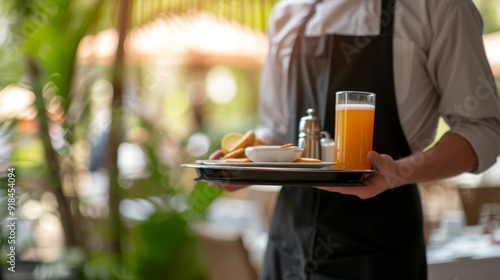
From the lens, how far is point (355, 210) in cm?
153

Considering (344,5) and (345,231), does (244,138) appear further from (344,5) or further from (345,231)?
(344,5)

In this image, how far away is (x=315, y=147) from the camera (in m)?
1.45

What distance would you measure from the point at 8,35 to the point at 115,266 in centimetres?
88

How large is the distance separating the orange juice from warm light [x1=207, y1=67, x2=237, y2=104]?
11740mm

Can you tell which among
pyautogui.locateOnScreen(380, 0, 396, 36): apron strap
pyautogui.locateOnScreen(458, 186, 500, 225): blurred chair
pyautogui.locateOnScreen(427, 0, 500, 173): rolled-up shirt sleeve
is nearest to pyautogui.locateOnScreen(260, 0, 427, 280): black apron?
pyautogui.locateOnScreen(380, 0, 396, 36): apron strap

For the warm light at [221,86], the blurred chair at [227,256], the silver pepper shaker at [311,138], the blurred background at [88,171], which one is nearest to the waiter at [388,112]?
the silver pepper shaker at [311,138]

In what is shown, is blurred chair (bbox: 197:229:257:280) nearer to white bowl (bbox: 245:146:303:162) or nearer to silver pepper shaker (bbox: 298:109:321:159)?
silver pepper shaker (bbox: 298:109:321:159)

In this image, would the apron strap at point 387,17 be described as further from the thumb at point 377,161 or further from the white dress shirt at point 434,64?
the thumb at point 377,161

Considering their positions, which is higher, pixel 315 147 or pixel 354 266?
pixel 315 147

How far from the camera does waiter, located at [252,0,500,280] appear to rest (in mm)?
1438

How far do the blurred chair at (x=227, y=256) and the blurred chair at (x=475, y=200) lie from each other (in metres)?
Result: 1.86

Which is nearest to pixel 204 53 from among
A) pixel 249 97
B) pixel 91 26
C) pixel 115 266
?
pixel 91 26

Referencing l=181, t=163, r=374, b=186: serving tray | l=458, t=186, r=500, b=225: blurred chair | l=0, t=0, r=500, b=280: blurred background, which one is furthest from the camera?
l=458, t=186, r=500, b=225: blurred chair

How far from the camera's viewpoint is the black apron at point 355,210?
4.94 feet
